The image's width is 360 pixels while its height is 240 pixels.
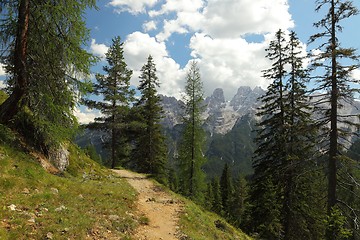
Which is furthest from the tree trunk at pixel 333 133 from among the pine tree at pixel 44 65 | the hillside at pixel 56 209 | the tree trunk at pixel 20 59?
the tree trunk at pixel 20 59

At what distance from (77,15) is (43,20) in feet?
5.15

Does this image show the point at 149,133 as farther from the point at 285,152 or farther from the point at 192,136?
the point at 285,152

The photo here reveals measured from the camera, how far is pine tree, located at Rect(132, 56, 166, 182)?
3628 cm

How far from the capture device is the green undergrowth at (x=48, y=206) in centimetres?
844

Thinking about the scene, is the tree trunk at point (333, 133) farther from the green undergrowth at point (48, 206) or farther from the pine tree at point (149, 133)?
the pine tree at point (149, 133)

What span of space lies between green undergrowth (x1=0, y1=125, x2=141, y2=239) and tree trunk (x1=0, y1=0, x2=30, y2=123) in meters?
1.20

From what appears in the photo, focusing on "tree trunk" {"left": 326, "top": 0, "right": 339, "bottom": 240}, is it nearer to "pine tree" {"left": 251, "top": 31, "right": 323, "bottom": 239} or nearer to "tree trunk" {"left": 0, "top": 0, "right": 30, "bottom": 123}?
"pine tree" {"left": 251, "top": 31, "right": 323, "bottom": 239}

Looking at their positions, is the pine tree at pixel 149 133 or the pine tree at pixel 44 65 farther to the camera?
the pine tree at pixel 149 133

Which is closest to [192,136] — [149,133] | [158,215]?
[149,133]

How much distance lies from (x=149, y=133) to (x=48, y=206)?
26.7 metres

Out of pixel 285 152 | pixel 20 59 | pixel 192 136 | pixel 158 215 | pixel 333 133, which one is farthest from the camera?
pixel 192 136

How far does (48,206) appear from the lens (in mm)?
10117

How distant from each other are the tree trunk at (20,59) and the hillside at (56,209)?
3.94ft

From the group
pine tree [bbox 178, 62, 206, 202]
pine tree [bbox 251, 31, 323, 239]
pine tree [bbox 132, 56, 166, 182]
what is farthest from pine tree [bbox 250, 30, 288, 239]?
pine tree [bbox 132, 56, 166, 182]
